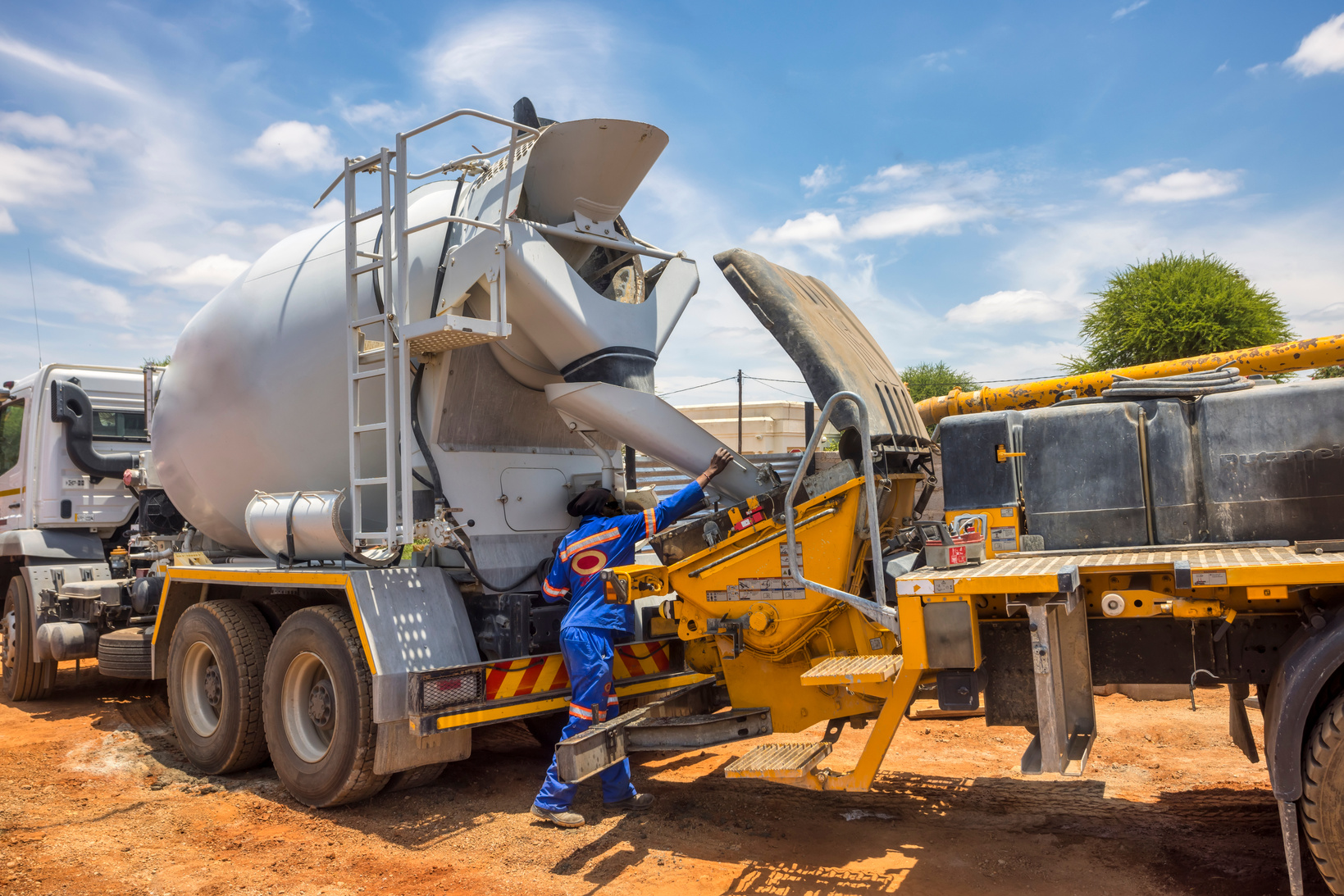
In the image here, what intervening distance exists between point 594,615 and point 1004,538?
7.12 ft

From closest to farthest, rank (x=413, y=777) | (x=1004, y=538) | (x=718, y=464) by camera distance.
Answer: (x=1004, y=538), (x=718, y=464), (x=413, y=777)

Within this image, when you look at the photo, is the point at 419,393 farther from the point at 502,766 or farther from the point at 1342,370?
the point at 1342,370

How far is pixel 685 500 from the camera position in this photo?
5.21 m

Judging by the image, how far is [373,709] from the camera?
5070 millimetres

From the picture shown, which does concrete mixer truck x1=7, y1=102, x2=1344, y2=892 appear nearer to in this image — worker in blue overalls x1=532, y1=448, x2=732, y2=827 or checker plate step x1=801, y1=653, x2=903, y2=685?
checker plate step x1=801, y1=653, x2=903, y2=685

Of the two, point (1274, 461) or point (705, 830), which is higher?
point (1274, 461)

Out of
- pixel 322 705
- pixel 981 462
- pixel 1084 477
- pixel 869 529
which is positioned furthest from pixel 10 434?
pixel 1084 477

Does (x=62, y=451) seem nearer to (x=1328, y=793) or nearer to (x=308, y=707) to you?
(x=308, y=707)

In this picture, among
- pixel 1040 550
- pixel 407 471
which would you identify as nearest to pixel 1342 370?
pixel 1040 550

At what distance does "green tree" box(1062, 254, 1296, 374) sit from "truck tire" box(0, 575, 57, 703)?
16.2m

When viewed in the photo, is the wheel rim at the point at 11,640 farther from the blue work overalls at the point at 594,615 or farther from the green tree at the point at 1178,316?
the green tree at the point at 1178,316

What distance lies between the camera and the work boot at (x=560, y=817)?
16.4ft

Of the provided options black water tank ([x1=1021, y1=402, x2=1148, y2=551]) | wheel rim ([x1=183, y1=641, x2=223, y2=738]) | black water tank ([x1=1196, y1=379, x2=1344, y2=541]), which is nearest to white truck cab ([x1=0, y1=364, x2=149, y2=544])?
wheel rim ([x1=183, y1=641, x2=223, y2=738])

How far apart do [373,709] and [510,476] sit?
1611 millimetres
